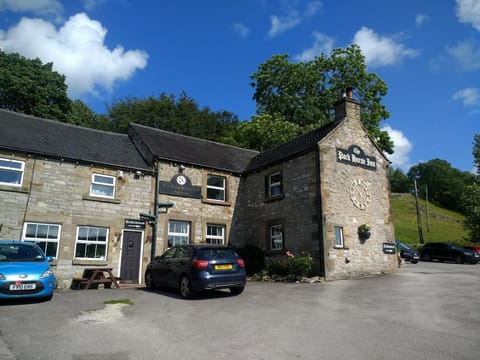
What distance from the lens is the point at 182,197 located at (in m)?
18.7

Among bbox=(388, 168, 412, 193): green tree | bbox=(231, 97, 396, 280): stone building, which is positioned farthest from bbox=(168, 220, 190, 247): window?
bbox=(388, 168, 412, 193): green tree

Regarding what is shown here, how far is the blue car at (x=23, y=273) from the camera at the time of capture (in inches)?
365

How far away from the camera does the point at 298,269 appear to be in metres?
15.5

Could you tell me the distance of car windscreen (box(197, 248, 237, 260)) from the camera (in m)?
11.0

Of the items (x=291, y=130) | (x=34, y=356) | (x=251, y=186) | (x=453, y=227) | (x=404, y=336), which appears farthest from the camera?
(x=453, y=227)

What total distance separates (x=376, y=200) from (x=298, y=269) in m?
6.05

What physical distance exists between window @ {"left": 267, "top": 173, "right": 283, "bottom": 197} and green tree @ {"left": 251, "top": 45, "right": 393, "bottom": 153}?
555 inches

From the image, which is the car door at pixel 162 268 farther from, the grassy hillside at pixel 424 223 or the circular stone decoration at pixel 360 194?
the grassy hillside at pixel 424 223

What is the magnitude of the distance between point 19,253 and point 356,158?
14577 millimetres

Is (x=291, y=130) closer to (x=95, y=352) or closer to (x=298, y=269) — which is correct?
(x=298, y=269)

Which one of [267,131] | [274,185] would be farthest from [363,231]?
[267,131]

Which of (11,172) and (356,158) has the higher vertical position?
(356,158)

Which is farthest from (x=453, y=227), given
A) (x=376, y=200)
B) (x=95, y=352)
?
(x=95, y=352)

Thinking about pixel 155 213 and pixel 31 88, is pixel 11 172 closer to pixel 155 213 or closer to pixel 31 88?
pixel 155 213
